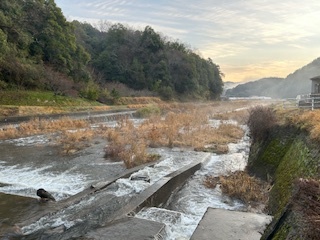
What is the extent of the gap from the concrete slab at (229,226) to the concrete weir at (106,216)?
2.42 feet

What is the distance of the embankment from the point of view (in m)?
3.00

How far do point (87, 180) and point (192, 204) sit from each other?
3.15 m

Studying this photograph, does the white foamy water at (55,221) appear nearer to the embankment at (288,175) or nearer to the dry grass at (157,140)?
the embankment at (288,175)

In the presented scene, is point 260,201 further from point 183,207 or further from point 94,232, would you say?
point 94,232

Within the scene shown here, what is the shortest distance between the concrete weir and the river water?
289 millimetres

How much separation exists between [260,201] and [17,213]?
5358 millimetres

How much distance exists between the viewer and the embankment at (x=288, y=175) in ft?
9.84

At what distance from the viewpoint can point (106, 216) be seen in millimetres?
5160

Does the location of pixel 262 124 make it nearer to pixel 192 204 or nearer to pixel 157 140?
pixel 157 140

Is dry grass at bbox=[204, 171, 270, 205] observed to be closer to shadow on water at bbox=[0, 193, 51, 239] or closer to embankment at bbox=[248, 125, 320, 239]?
embankment at bbox=[248, 125, 320, 239]

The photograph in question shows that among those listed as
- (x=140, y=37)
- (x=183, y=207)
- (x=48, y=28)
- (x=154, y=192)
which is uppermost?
(x=140, y=37)

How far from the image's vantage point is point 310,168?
520 cm

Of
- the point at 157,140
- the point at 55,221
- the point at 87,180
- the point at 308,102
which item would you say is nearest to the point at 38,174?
the point at 87,180

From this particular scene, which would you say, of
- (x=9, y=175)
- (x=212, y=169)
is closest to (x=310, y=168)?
(x=212, y=169)
